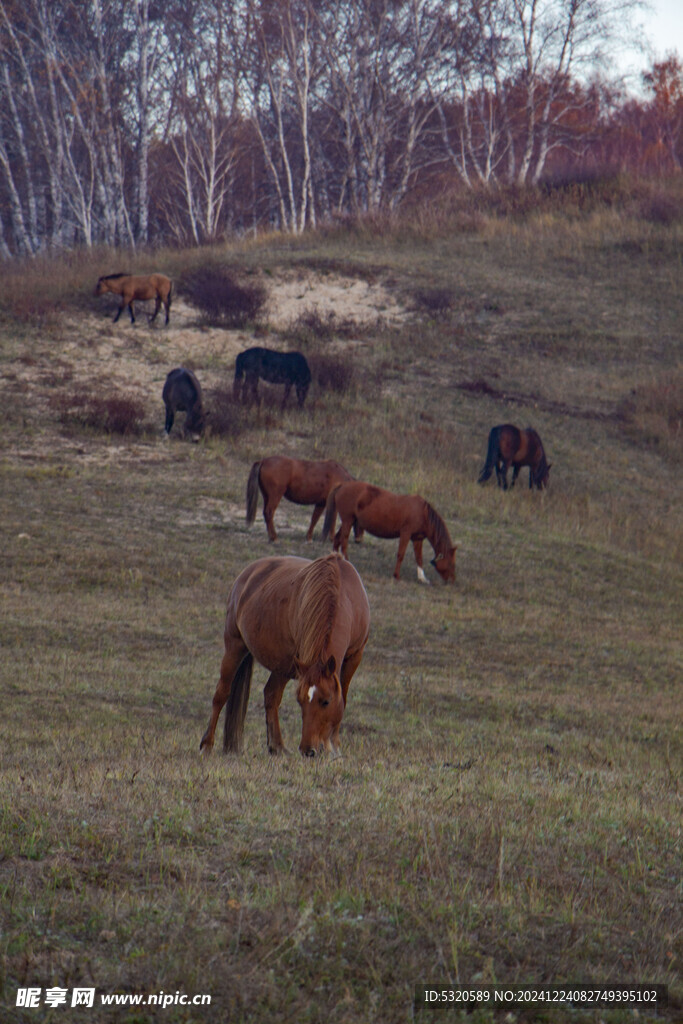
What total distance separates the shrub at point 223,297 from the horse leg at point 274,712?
83.9 feet

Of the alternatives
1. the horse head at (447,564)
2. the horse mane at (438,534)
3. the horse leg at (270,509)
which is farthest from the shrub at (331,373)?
the horse head at (447,564)

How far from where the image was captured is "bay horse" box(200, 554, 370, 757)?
6.14 meters

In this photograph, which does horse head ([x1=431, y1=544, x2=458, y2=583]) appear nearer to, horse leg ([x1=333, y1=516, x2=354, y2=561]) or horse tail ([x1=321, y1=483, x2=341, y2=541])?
horse leg ([x1=333, y1=516, x2=354, y2=561])

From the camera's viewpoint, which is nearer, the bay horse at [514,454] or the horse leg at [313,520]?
the horse leg at [313,520]

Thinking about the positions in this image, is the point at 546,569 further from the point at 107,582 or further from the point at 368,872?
the point at 368,872

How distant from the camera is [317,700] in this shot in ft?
20.0

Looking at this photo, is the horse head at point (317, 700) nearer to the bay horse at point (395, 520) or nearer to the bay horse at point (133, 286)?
the bay horse at point (395, 520)

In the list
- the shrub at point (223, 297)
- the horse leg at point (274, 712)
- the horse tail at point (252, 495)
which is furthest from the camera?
the shrub at point (223, 297)

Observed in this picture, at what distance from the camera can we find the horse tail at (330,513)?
16.3 m

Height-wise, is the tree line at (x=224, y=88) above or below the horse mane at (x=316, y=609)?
above

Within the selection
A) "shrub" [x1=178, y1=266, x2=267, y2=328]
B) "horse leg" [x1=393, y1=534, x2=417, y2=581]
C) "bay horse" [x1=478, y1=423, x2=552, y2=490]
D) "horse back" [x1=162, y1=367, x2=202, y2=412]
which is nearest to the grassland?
"horse leg" [x1=393, y1=534, x2=417, y2=581]

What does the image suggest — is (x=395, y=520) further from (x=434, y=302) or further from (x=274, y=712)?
(x=434, y=302)

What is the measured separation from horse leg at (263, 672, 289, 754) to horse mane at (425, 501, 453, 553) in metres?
9.15

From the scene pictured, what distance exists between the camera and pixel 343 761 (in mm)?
6090
